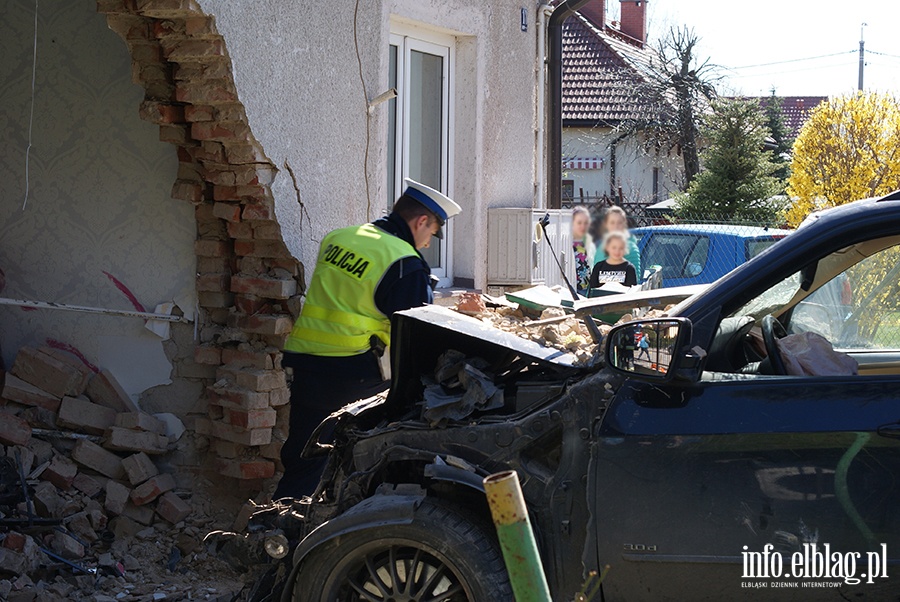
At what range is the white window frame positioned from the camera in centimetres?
709

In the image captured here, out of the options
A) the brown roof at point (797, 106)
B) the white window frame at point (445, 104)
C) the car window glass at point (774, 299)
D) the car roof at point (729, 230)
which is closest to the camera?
the car window glass at point (774, 299)

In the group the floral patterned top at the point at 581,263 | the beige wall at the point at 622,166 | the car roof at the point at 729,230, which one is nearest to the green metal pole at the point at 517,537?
the floral patterned top at the point at 581,263

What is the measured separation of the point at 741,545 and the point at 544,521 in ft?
2.05

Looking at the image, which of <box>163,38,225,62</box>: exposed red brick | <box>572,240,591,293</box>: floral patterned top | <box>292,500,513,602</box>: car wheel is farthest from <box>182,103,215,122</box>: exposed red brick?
<box>572,240,591,293</box>: floral patterned top

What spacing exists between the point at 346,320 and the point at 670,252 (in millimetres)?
6446

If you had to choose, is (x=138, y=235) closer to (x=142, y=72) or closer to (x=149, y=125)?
(x=149, y=125)

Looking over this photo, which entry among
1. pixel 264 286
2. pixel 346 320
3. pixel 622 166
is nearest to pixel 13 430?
pixel 264 286

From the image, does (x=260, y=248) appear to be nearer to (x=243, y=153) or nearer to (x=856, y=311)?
(x=243, y=153)

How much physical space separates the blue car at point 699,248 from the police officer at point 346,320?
17.6 ft

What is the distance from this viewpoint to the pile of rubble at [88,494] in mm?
4945

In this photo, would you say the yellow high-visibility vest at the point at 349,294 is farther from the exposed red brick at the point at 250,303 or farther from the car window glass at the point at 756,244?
the car window glass at the point at 756,244

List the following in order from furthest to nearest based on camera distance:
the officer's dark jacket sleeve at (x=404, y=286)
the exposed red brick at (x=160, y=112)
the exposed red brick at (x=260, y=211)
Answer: the exposed red brick at (x=260, y=211) < the exposed red brick at (x=160, y=112) < the officer's dark jacket sleeve at (x=404, y=286)

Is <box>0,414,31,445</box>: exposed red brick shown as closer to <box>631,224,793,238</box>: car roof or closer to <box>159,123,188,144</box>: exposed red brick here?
<box>159,123,188,144</box>: exposed red brick

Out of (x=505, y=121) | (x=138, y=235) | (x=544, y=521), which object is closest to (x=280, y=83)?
(x=138, y=235)
